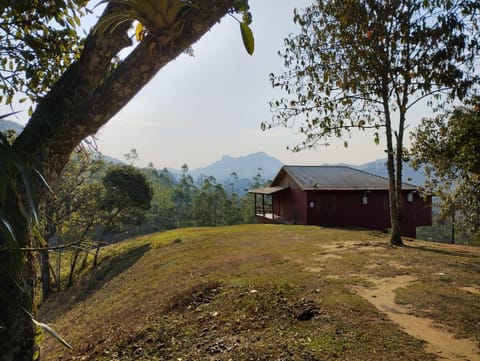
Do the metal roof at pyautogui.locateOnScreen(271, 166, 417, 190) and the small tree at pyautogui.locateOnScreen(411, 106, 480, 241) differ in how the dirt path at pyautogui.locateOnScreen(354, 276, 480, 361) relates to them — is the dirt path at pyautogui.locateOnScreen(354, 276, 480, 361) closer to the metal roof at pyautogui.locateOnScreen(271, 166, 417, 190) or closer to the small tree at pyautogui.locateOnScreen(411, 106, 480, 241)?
the small tree at pyautogui.locateOnScreen(411, 106, 480, 241)

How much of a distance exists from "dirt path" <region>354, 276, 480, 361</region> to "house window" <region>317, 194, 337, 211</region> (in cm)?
1584

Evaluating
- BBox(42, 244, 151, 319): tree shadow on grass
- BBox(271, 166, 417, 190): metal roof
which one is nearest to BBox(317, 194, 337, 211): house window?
BBox(271, 166, 417, 190): metal roof

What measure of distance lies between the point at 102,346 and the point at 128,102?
4.44 meters

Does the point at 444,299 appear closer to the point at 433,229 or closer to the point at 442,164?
the point at 442,164

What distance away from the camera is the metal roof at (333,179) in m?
21.7

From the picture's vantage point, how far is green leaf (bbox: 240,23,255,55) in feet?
6.35

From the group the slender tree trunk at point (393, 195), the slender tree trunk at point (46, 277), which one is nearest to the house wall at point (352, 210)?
the slender tree trunk at point (393, 195)

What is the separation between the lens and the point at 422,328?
4047 millimetres

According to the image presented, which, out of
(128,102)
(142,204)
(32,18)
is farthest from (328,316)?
(142,204)

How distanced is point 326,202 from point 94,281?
1478 cm

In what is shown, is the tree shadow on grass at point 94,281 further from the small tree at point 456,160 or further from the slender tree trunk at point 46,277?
the small tree at point 456,160

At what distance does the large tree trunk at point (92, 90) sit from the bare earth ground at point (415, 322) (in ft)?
12.6

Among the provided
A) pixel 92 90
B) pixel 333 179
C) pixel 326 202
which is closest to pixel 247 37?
pixel 92 90

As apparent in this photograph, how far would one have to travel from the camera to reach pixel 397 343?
364 centimetres
